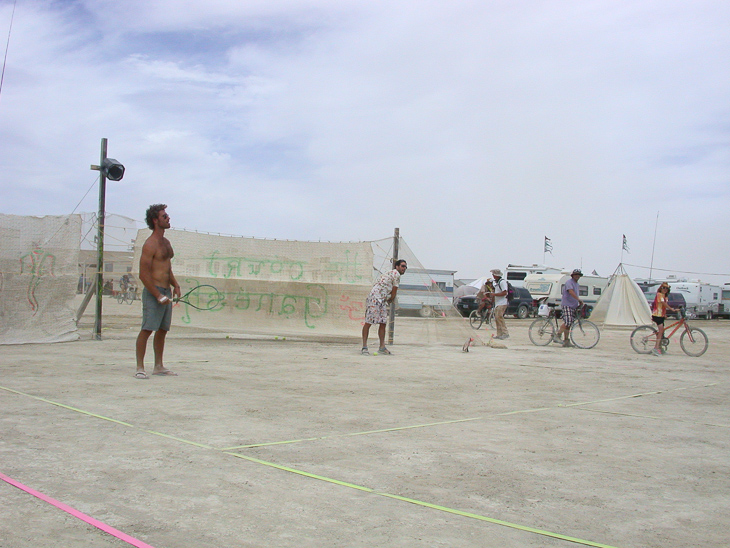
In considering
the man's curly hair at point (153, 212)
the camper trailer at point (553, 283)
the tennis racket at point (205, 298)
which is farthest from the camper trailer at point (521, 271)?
the man's curly hair at point (153, 212)

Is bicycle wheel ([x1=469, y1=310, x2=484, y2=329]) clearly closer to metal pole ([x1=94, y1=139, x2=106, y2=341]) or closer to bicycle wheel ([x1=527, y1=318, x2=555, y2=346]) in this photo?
bicycle wheel ([x1=527, y1=318, x2=555, y2=346])

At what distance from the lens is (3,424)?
4734mm

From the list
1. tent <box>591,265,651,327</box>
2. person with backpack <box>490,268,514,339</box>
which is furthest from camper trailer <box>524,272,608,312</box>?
person with backpack <box>490,268,514,339</box>

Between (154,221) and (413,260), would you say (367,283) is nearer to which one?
(413,260)

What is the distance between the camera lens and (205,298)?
12555 millimetres

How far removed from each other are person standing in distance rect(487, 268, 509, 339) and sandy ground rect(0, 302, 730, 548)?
8.46 meters

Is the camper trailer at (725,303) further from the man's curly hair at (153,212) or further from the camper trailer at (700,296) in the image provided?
the man's curly hair at (153,212)

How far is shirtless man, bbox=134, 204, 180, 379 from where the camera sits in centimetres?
740

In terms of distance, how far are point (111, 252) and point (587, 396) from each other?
865 centimetres

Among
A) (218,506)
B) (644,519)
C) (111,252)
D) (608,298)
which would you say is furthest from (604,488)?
(608,298)

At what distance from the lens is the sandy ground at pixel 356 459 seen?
3037 mm

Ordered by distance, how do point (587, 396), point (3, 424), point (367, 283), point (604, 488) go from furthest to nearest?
point (367, 283)
point (587, 396)
point (3, 424)
point (604, 488)

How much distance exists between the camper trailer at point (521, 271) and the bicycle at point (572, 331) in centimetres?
2357

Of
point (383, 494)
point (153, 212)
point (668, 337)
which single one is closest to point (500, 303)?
point (668, 337)
